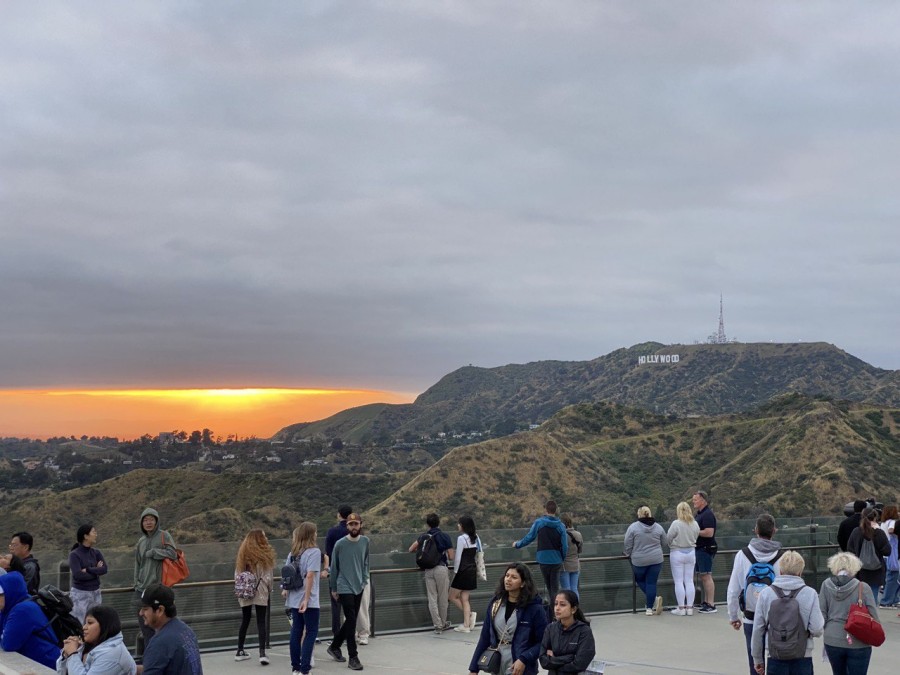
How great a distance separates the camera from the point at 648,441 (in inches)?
3693

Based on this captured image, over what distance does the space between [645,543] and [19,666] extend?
8.94 meters

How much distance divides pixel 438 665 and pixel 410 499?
213 feet

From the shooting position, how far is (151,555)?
10.3 m

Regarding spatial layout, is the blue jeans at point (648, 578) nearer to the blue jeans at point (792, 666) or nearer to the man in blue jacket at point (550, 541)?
the man in blue jacket at point (550, 541)

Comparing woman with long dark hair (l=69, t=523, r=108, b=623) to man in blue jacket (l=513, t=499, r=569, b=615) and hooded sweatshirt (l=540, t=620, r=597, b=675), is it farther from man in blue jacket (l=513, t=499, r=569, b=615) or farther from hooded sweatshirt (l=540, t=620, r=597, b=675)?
hooded sweatshirt (l=540, t=620, r=597, b=675)

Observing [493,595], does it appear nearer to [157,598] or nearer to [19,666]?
[19,666]

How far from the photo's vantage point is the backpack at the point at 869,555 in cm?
1249

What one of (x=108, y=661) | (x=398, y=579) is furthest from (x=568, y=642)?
(x=398, y=579)

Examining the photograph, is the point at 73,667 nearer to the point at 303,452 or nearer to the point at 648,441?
the point at 648,441

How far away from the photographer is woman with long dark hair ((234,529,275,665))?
1035 centimetres

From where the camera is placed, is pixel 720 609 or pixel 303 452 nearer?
pixel 720 609

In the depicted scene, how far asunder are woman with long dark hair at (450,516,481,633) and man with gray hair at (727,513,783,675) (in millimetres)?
3982

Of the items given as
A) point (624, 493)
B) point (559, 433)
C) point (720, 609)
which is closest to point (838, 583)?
point (720, 609)

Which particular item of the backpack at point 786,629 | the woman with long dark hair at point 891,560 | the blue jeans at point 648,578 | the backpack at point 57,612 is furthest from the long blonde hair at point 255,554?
the woman with long dark hair at point 891,560
